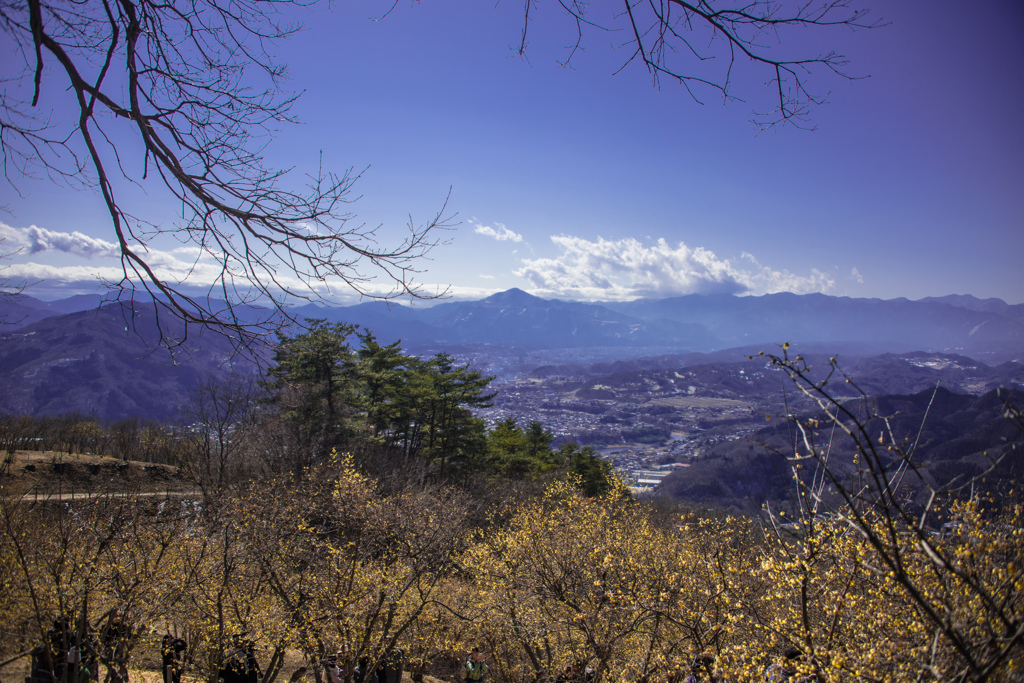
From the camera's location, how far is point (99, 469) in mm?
28188

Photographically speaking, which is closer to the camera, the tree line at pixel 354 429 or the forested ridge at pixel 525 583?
the forested ridge at pixel 525 583

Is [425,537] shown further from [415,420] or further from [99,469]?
[99,469]

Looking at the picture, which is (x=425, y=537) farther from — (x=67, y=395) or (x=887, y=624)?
(x=67, y=395)

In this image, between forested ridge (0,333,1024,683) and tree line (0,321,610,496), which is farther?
tree line (0,321,610,496)

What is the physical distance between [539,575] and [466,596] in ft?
16.9

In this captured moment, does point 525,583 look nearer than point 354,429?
Yes

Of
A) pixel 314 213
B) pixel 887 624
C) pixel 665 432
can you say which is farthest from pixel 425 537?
pixel 665 432

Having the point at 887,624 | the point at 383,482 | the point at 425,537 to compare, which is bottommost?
the point at 383,482

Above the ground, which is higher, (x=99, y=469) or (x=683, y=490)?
(x=99, y=469)

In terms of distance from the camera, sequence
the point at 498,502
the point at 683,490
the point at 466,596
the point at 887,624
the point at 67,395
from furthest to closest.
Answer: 1. the point at 67,395
2. the point at 683,490
3. the point at 498,502
4. the point at 466,596
5. the point at 887,624

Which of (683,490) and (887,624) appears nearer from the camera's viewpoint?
(887,624)

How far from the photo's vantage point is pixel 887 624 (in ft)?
23.2

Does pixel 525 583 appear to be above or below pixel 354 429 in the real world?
below

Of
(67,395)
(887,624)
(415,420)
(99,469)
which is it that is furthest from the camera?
(67,395)
